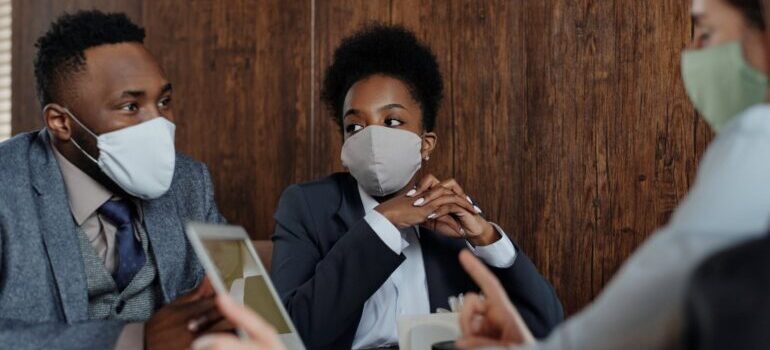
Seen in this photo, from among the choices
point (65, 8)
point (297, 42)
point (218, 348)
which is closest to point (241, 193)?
point (297, 42)

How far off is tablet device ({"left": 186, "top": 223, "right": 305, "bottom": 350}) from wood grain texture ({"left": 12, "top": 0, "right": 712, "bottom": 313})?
1.32m

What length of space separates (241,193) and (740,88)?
222 cm

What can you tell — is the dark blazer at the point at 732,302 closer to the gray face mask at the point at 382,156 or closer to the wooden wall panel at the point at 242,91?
the gray face mask at the point at 382,156

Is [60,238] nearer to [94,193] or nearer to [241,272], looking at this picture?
[94,193]

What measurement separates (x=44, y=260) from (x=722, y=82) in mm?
1393

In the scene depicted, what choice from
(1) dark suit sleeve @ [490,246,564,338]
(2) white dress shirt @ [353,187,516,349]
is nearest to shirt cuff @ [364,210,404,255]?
(2) white dress shirt @ [353,187,516,349]

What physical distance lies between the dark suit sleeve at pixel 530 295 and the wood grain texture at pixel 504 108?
1.62 ft

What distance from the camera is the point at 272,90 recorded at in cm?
292

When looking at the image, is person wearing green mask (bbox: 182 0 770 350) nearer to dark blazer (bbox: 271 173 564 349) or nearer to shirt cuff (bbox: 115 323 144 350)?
shirt cuff (bbox: 115 323 144 350)

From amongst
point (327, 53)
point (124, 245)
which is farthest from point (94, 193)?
point (327, 53)

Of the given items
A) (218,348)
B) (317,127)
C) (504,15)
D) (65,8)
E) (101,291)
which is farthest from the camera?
(65,8)

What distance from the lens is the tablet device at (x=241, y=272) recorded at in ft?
3.51

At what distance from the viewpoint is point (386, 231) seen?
1890 mm

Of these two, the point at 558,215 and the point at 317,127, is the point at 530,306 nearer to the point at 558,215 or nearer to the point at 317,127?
the point at 558,215
